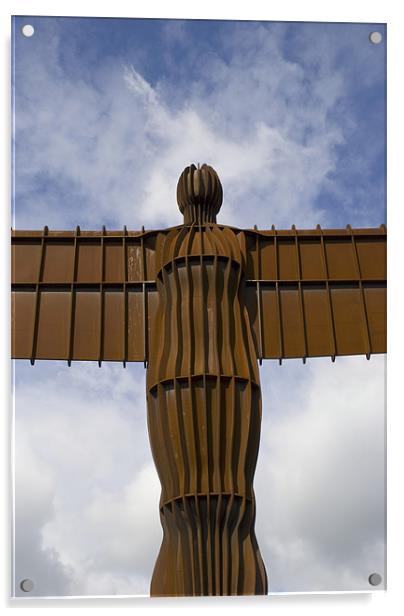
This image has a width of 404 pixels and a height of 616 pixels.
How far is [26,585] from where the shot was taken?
725cm

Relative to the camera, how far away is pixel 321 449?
7762mm

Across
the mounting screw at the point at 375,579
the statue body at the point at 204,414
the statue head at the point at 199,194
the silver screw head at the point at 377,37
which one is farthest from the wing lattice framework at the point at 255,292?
the mounting screw at the point at 375,579

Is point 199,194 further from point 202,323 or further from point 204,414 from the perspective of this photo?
point 204,414

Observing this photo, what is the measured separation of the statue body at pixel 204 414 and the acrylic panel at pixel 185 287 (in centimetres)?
2

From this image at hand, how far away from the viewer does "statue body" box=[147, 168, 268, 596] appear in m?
7.66

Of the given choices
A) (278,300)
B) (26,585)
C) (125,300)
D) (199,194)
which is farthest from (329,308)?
(26,585)

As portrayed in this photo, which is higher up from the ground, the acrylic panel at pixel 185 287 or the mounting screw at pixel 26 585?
the acrylic panel at pixel 185 287

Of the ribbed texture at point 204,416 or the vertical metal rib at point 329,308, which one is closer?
the ribbed texture at point 204,416

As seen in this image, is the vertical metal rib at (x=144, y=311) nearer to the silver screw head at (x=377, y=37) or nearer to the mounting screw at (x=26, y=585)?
the mounting screw at (x=26, y=585)

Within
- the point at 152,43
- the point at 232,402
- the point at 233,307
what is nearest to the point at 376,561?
the point at 232,402

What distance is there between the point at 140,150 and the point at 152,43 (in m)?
0.79

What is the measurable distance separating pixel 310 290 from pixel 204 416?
1454 millimetres

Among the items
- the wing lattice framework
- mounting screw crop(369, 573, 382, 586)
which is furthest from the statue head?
mounting screw crop(369, 573, 382, 586)

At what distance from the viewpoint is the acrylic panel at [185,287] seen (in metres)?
7.55
